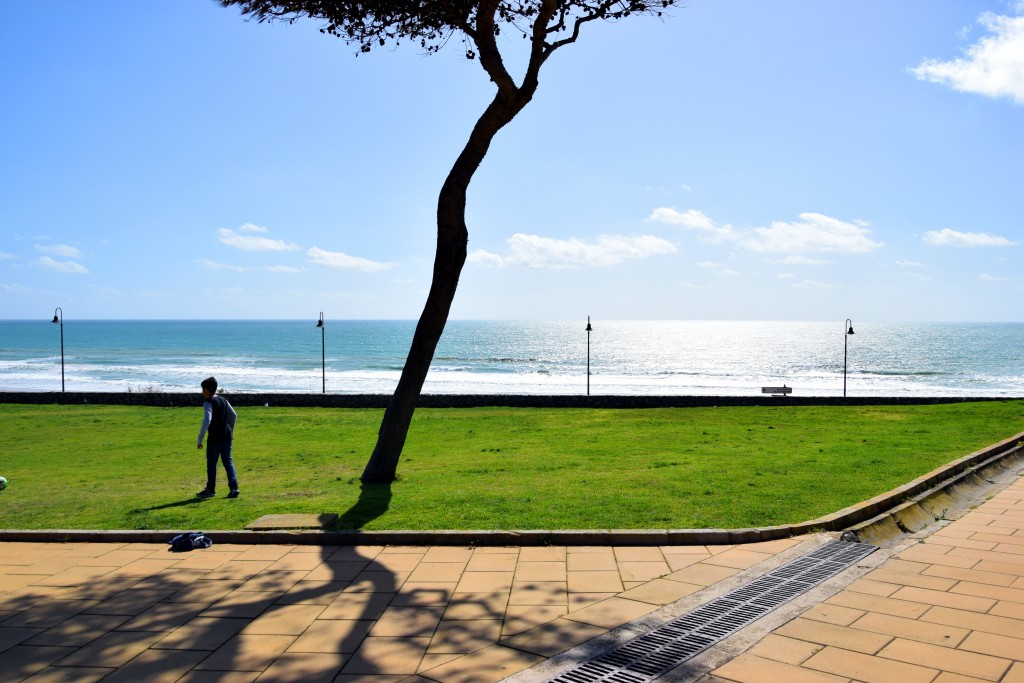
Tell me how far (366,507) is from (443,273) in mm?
3378

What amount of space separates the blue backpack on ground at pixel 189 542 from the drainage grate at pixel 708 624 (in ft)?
13.8

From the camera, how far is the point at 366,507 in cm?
828

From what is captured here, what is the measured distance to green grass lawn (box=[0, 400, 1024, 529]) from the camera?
7.90 m

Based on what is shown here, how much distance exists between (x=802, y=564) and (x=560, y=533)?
6.89ft

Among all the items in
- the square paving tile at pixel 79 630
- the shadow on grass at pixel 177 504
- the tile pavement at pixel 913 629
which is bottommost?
the shadow on grass at pixel 177 504

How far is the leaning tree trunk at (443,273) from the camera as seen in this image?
10.1 metres

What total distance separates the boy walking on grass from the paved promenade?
2.33 meters

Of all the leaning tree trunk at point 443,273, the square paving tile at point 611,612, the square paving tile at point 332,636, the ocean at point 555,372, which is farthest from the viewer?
the ocean at point 555,372

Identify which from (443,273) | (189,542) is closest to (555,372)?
(443,273)

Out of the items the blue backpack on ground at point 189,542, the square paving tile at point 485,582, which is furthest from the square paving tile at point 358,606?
the blue backpack on ground at point 189,542

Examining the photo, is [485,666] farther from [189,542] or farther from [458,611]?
[189,542]

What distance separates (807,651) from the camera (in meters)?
4.50

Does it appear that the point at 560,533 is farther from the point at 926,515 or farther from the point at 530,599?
the point at 926,515

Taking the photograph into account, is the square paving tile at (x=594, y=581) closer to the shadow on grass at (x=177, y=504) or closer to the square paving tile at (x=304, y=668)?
the square paving tile at (x=304, y=668)
